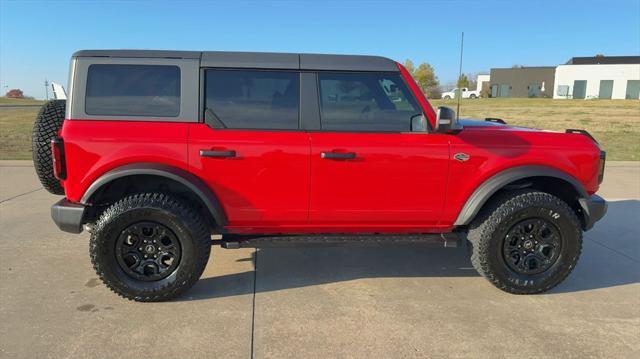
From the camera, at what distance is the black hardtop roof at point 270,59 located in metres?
3.52

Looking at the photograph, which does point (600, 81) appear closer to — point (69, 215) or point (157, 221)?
point (157, 221)

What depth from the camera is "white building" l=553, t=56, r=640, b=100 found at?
191ft

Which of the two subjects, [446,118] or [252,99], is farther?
[252,99]

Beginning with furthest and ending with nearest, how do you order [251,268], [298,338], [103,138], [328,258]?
[328,258], [251,268], [103,138], [298,338]

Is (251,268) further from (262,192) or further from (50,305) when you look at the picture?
(50,305)

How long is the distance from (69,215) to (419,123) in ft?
8.97

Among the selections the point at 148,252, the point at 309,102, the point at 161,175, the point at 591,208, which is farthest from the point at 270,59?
the point at 591,208

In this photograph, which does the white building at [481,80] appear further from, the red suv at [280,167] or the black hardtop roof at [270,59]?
the black hardtop roof at [270,59]

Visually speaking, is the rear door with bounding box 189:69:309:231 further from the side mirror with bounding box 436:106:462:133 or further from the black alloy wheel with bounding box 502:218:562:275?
the black alloy wheel with bounding box 502:218:562:275

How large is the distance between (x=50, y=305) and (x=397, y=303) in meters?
2.57

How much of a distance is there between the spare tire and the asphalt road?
878mm

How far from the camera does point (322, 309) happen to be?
3.43m

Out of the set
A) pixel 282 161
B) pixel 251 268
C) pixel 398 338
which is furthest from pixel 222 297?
pixel 398 338

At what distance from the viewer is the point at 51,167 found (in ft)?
12.4
